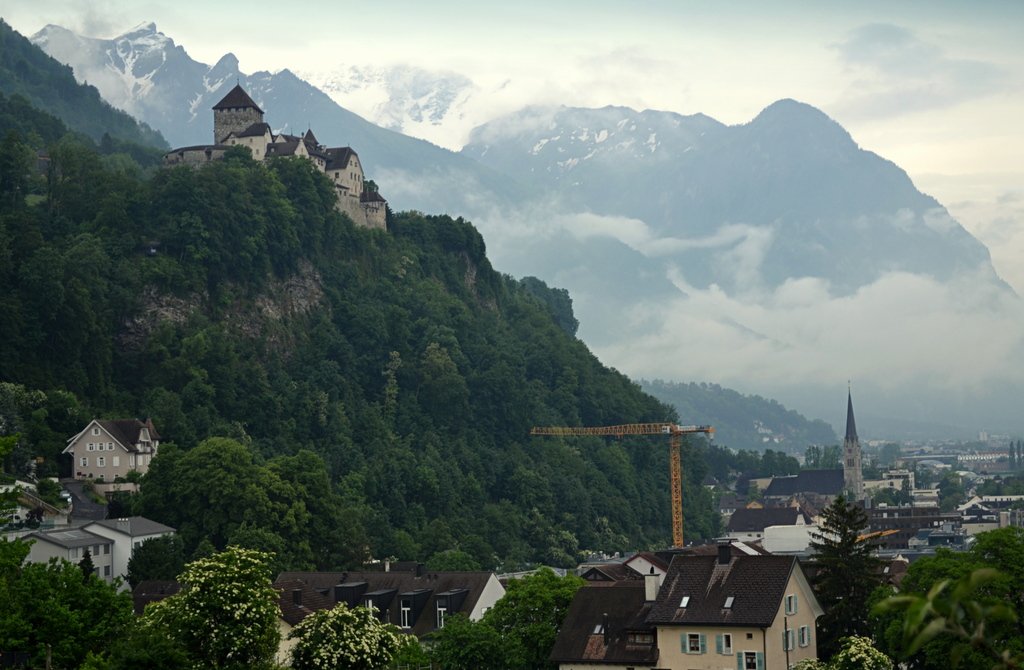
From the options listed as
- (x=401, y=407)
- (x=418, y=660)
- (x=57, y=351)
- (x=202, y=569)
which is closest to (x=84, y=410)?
(x=57, y=351)

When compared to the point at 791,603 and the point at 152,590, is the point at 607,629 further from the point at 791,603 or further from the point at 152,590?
the point at 152,590

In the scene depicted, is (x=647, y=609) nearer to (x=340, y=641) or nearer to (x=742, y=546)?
(x=340, y=641)

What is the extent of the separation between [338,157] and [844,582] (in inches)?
4713

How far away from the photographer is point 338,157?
602 feet

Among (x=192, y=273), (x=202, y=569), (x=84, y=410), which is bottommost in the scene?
(x=202, y=569)

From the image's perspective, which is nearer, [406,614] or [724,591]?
[724,591]

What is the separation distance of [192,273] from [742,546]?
235 feet

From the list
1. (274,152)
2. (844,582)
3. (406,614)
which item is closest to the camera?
(844,582)

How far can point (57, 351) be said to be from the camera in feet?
446

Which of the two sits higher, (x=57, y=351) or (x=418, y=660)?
(x=57, y=351)

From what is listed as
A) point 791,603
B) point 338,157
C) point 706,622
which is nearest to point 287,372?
point 338,157

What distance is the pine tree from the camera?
71.8 metres

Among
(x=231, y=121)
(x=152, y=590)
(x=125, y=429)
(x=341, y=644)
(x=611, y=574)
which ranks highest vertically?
(x=231, y=121)

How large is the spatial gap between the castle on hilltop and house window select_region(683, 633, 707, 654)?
111350mm
